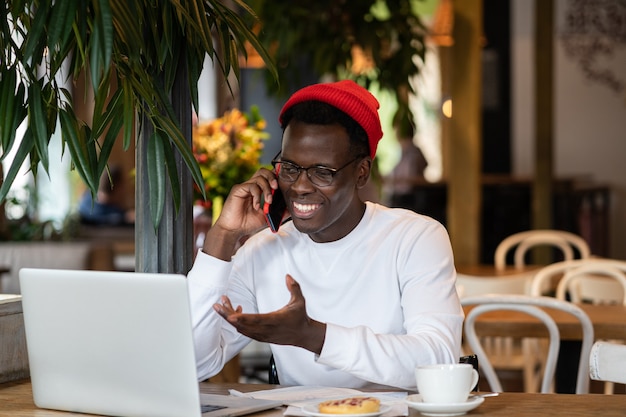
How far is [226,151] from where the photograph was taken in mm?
3602

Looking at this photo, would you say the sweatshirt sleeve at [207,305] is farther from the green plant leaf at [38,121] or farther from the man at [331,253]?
the green plant leaf at [38,121]

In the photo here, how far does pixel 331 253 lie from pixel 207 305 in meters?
0.27

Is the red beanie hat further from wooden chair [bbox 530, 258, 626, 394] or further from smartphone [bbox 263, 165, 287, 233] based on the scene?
wooden chair [bbox 530, 258, 626, 394]

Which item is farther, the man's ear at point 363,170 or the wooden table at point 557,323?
the wooden table at point 557,323

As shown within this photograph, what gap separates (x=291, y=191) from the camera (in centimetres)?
194

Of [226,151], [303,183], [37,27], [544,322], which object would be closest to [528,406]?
[303,183]

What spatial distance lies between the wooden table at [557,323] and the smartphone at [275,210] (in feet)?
4.10

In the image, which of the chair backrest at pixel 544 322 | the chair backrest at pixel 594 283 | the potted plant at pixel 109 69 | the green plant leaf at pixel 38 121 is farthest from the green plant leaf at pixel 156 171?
the chair backrest at pixel 594 283

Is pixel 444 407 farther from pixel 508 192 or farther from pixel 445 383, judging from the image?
pixel 508 192

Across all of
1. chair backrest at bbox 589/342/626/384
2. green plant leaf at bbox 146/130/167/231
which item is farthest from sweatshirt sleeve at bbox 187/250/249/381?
chair backrest at bbox 589/342/626/384

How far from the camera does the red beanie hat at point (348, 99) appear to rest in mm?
1944

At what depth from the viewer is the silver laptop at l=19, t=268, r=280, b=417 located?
1438 millimetres

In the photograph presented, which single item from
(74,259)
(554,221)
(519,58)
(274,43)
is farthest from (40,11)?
(519,58)

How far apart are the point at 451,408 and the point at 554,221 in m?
7.47
